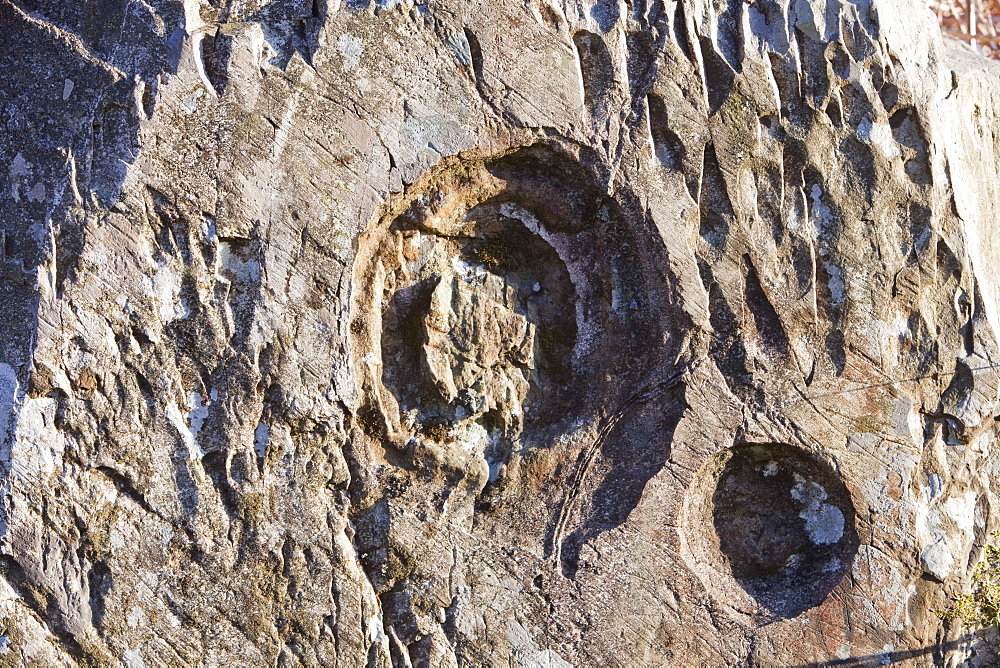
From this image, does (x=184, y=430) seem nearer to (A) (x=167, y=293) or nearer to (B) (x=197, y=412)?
(B) (x=197, y=412)

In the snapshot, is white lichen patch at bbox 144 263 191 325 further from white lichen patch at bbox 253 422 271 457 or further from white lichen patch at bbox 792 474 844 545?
white lichen patch at bbox 792 474 844 545

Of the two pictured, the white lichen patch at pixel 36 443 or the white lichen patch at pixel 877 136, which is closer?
the white lichen patch at pixel 36 443

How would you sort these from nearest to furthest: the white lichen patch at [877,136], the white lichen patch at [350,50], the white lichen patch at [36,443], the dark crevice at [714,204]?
the white lichen patch at [36,443]
the white lichen patch at [350,50]
the dark crevice at [714,204]
the white lichen patch at [877,136]

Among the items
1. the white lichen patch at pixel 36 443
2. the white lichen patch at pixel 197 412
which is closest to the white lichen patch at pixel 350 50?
the white lichen patch at pixel 197 412

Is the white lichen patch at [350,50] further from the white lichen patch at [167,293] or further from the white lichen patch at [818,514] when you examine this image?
the white lichen patch at [818,514]

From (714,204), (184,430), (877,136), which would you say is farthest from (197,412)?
(877,136)

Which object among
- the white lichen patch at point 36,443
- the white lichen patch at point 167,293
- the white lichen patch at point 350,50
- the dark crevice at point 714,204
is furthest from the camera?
the dark crevice at point 714,204

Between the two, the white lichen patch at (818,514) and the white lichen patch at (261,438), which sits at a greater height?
the white lichen patch at (818,514)
